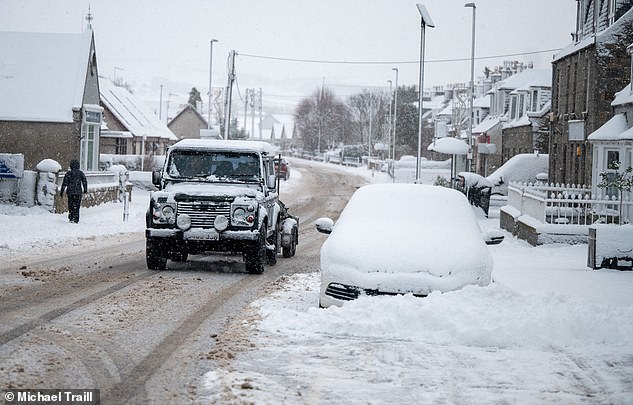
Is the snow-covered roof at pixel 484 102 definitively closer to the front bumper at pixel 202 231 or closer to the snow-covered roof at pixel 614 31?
the snow-covered roof at pixel 614 31

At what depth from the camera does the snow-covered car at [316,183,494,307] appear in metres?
11.2

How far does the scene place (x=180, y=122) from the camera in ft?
339

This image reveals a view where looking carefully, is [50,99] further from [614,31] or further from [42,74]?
[614,31]

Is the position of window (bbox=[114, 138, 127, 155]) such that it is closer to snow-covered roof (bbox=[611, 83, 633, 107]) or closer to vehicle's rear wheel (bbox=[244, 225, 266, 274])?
snow-covered roof (bbox=[611, 83, 633, 107])

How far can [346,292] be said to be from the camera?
37.0 feet

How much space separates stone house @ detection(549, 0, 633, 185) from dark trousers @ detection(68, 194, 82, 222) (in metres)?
17.4

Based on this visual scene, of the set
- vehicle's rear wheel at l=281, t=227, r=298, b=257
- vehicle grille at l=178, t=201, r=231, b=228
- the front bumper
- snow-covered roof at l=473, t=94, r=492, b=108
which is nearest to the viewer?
the front bumper

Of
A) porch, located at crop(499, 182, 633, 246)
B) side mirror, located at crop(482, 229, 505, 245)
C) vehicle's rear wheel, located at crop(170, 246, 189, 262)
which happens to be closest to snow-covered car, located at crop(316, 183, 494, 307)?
side mirror, located at crop(482, 229, 505, 245)

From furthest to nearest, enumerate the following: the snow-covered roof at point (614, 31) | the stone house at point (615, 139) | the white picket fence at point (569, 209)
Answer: the snow-covered roof at point (614, 31) → the stone house at point (615, 139) → the white picket fence at point (569, 209)

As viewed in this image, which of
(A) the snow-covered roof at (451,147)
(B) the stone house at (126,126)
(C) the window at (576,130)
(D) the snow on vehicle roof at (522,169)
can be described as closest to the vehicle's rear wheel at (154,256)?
(C) the window at (576,130)

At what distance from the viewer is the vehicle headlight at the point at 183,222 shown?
16609 millimetres

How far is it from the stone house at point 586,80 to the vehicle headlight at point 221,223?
20348mm

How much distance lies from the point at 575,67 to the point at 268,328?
28920 millimetres

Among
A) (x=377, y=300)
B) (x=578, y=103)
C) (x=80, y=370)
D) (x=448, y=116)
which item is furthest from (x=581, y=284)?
(x=448, y=116)
